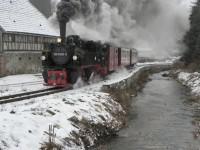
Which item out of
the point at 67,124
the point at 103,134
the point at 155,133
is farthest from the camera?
the point at 155,133

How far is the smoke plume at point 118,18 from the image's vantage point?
92.1 ft

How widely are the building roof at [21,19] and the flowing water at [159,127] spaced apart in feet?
57.7

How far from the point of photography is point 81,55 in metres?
24.3

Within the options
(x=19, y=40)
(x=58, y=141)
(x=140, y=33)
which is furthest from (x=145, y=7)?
(x=58, y=141)

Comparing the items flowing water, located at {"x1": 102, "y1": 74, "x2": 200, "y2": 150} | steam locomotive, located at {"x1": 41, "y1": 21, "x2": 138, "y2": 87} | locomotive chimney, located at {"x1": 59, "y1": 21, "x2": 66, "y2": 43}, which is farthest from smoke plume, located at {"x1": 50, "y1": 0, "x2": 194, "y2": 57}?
flowing water, located at {"x1": 102, "y1": 74, "x2": 200, "y2": 150}

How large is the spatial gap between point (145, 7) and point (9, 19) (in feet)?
46.6

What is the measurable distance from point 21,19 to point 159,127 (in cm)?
2817

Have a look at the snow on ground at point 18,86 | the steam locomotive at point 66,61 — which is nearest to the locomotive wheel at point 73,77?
the steam locomotive at point 66,61

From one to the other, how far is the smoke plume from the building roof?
9.75m

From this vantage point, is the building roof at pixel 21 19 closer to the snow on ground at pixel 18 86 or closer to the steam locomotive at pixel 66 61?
the snow on ground at pixel 18 86

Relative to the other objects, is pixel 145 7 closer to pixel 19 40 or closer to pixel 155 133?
pixel 19 40

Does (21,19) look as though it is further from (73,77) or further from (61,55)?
(73,77)

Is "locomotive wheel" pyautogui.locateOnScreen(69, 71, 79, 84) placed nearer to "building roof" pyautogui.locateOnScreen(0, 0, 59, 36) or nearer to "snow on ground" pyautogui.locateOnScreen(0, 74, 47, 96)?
"snow on ground" pyautogui.locateOnScreen(0, 74, 47, 96)

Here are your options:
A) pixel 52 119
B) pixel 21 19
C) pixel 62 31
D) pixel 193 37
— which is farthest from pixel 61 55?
pixel 193 37
